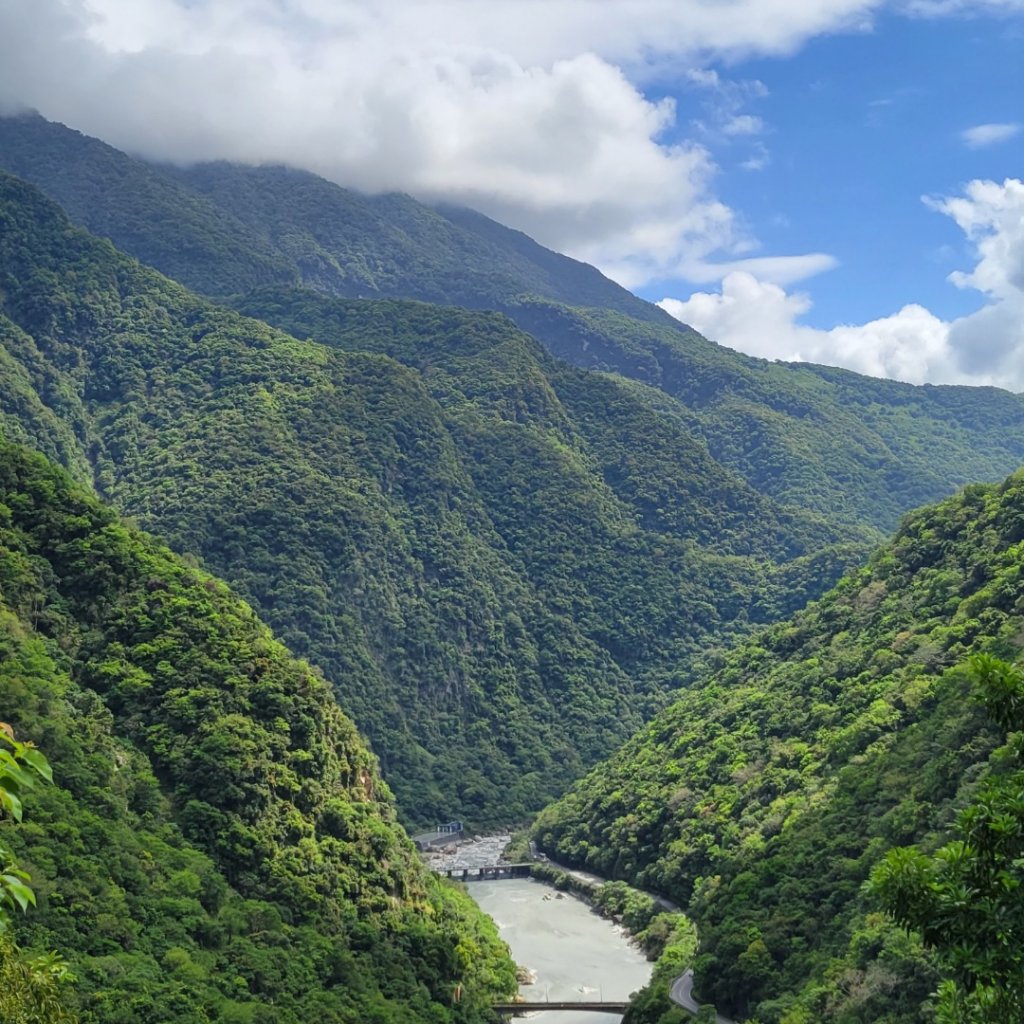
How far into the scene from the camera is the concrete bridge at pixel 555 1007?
87.6m

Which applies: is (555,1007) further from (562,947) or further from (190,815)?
(190,815)

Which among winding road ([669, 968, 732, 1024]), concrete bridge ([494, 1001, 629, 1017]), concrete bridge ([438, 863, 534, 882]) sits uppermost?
winding road ([669, 968, 732, 1024])

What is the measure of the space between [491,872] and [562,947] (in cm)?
2879

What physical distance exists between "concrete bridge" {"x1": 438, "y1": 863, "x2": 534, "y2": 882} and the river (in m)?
1.83

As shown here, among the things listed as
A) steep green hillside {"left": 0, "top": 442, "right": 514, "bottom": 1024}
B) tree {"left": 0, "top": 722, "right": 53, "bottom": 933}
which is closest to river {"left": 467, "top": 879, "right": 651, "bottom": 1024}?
steep green hillside {"left": 0, "top": 442, "right": 514, "bottom": 1024}

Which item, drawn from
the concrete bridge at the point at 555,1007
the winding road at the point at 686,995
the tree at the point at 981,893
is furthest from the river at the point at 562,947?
the tree at the point at 981,893

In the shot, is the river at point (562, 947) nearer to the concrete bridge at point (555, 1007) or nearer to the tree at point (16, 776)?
the concrete bridge at point (555, 1007)

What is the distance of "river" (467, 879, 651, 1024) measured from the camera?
9462cm

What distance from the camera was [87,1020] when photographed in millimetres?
54750

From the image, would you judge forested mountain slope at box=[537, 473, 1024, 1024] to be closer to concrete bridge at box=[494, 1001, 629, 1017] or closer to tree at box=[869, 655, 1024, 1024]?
concrete bridge at box=[494, 1001, 629, 1017]

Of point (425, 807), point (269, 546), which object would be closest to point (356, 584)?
point (269, 546)

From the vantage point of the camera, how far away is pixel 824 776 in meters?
97.8

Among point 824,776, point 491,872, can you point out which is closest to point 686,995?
point 824,776

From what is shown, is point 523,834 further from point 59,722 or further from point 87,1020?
point 87,1020
